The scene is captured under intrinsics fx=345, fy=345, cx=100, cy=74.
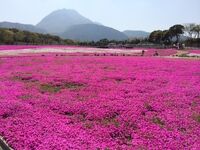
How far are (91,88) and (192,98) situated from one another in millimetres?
6279

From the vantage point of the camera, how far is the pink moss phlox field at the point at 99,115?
452 inches

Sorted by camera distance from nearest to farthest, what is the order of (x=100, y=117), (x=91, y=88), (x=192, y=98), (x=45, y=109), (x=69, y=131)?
1. (x=69, y=131)
2. (x=100, y=117)
3. (x=45, y=109)
4. (x=192, y=98)
5. (x=91, y=88)

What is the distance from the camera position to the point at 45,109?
15961 mm

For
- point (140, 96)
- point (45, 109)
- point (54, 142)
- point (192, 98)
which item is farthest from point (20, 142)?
point (192, 98)

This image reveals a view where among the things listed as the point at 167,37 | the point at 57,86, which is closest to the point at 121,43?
the point at 167,37

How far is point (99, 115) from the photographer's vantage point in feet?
48.6

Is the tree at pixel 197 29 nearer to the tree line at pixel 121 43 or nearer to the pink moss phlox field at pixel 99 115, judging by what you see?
Result: the tree line at pixel 121 43

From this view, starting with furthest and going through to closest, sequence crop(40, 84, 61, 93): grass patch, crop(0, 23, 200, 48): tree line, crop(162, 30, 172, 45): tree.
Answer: crop(162, 30, 172, 45): tree < crop(0, 23, 200, 48): tree line < crop(40, 84, 61, 93): grass patch

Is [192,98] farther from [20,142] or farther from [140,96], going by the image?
[20,142]

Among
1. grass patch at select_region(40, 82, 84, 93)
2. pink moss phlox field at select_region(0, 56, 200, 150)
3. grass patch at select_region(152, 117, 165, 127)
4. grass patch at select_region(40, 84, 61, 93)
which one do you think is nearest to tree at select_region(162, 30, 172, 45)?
pink moss phlox field at select_region(0, 56, 200, 150)

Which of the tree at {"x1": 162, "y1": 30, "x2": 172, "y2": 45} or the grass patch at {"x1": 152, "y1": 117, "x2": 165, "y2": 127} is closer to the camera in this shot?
the grass patch at {"x1": 152, "y1": 117, "x2": 165, "y2": 127}

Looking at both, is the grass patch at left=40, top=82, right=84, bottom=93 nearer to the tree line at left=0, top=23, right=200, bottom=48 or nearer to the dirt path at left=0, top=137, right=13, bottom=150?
the dirt path at left=0, top=137, right=13, bottom=150

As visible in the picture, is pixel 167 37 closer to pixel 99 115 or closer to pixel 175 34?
pixel 175 34

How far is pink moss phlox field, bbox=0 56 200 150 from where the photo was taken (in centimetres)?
1149
